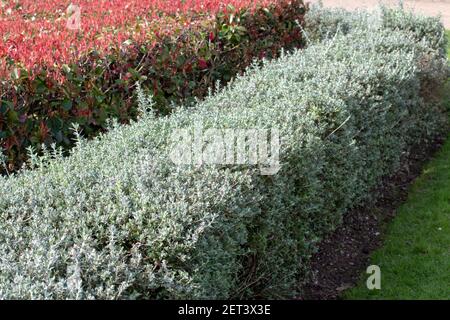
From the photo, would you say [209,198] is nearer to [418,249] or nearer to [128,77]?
[418,249]

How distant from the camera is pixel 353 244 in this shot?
17.7ft

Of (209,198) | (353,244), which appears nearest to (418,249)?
(353,244)

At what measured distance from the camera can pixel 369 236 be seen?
18.2 ft

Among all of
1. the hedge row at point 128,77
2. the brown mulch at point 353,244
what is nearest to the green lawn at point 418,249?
the brown mulch at point 353,244

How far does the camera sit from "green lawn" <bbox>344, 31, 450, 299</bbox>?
4676mm

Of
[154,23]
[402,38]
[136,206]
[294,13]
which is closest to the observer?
[136,206]

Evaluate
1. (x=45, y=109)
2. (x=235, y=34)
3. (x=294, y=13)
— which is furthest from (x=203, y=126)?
(x=294, y=13)

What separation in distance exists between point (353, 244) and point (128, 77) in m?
2.19


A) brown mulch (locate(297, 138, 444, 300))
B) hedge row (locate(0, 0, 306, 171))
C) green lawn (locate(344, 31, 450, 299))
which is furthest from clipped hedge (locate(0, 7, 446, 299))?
hedge row (locate(0, 0, 306, 171))

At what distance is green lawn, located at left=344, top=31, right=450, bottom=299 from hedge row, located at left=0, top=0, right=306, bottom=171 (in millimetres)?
2131

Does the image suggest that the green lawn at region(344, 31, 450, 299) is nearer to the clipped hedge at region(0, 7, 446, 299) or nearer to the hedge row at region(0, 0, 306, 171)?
the clipped hedge at region(0, 7, 446, 299)

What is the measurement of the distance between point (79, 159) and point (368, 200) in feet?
9.26

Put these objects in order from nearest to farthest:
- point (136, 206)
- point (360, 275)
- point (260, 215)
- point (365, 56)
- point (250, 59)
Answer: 1. point (136, 206)
2. point (260, 215)
3. point (360, 275)
4. point (365, 56)
5. point (250, 59)

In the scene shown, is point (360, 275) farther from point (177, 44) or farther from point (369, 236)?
point (177, 44)
